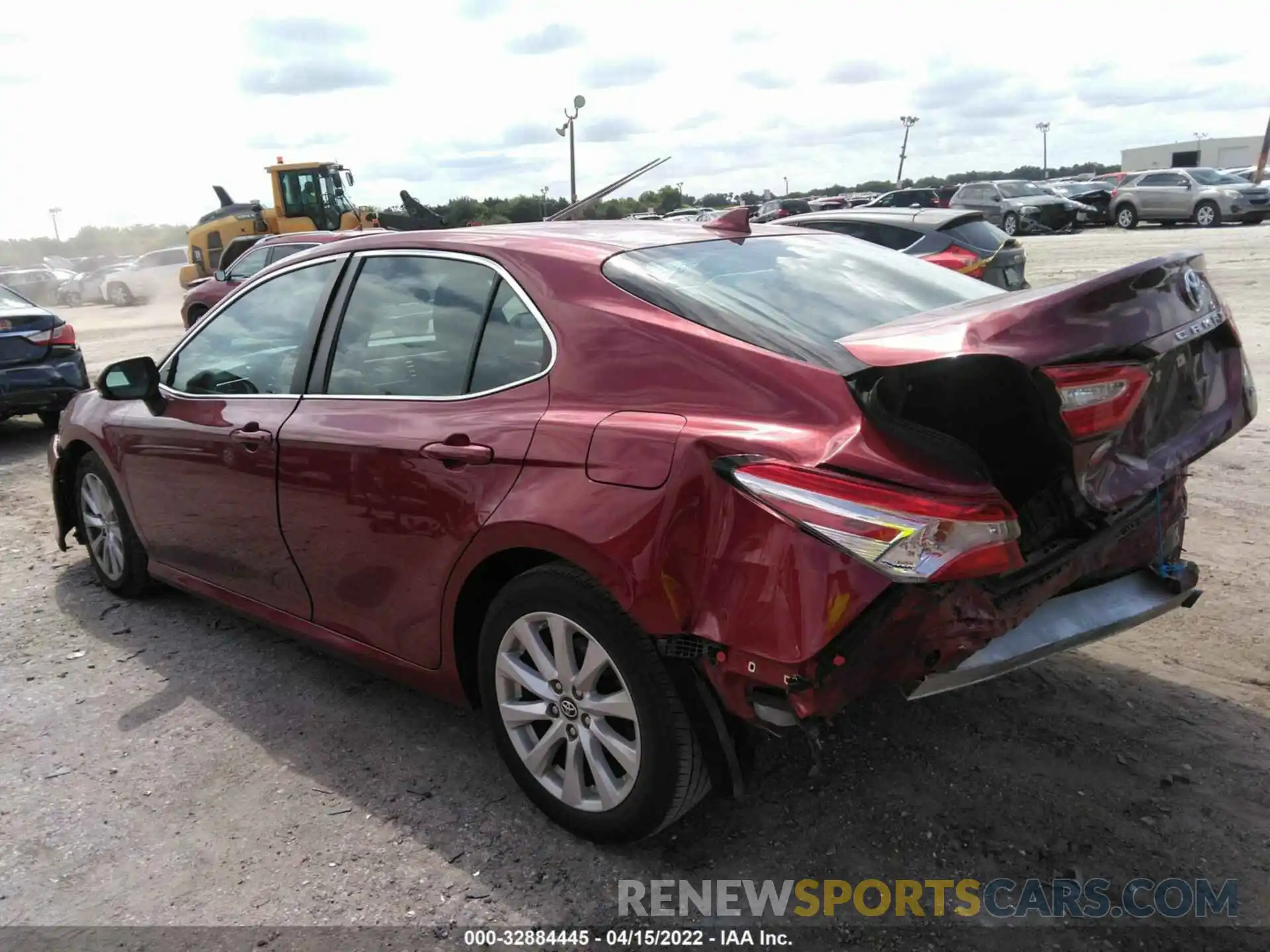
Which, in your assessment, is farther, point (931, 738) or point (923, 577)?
point (931, 738)

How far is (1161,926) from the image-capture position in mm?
2434

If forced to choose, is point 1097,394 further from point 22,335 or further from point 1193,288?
point 22,335

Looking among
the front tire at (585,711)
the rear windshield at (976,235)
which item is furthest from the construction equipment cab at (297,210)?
the front tire at (585,711)

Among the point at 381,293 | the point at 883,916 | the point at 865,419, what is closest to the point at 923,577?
the point at 865,419

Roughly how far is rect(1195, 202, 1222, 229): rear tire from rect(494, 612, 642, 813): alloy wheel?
32111 mm

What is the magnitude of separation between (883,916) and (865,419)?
1.25 m

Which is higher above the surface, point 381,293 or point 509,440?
point 381,293

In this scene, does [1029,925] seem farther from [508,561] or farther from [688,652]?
[508,561]

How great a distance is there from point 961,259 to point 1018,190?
26907mm

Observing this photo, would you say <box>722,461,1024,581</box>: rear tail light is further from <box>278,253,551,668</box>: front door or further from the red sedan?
<box>278,253,551,668</box>: front door

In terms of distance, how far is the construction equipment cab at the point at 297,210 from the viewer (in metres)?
23.4

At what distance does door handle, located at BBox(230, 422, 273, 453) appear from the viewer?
364 centimetres

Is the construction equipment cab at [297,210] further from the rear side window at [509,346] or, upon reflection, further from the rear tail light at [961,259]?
the rear side window at [509,346]

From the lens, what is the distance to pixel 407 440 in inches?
122
